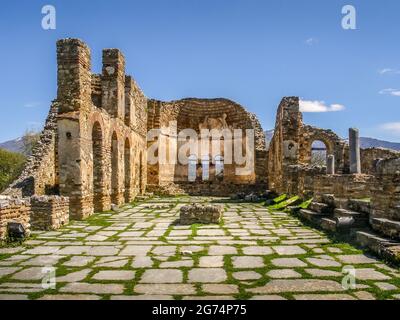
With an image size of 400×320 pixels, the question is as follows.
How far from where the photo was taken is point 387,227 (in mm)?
6543

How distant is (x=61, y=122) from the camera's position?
11.3m

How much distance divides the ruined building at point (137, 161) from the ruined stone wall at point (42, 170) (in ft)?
0.12

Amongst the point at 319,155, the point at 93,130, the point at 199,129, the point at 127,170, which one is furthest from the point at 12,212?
the point at 319,155

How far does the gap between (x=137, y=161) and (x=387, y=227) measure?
15.6 m

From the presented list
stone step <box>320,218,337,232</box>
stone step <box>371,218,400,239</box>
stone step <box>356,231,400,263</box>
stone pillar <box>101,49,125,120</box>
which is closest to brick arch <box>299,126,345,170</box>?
stone pillar <box>101,49,125,120</box>

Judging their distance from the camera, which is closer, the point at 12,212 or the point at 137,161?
the point at 12,212

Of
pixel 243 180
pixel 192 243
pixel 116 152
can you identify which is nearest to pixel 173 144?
pixel 243 180

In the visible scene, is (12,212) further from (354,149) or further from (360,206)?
(354,149)

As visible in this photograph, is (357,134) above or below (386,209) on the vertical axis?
above

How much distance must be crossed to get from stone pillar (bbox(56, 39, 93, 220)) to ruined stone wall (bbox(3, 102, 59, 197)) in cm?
189

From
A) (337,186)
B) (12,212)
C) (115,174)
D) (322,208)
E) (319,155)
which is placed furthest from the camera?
(319,155)

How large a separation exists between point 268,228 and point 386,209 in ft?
9.66

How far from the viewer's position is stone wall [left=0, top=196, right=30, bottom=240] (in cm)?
733
